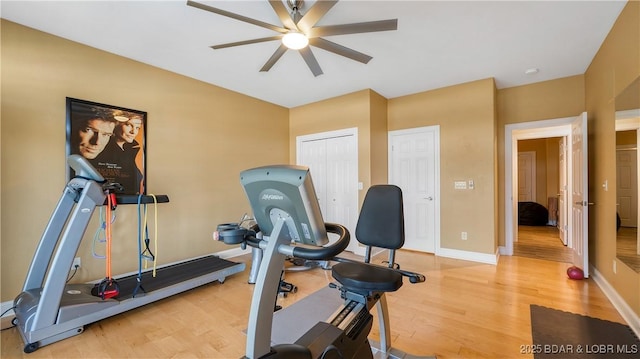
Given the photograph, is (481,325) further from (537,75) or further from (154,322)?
(537,75)

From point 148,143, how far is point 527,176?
8.90m

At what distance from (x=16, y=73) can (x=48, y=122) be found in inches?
18.2

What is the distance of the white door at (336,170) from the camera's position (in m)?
4.43

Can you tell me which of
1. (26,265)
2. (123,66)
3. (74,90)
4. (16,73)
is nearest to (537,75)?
(123,66)

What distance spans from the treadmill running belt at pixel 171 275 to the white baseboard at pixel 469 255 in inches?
124

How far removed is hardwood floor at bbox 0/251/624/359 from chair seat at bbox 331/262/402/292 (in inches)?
27.8

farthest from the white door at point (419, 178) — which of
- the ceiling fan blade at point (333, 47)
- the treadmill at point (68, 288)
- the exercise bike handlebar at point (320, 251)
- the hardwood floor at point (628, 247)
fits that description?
the exercise bike handlebar at point (320, 251)

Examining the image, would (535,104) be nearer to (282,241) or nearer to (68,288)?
(282,241)

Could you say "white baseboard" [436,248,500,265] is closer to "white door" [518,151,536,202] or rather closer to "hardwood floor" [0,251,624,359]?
"hardwood floor" [0,251,624,359]

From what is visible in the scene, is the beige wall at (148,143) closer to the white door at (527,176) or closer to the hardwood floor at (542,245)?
the hardwood floor at (542,245)

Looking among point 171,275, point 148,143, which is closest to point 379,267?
point 171,275

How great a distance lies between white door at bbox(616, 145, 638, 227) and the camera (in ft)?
7.07

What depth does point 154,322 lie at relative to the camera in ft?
7.44

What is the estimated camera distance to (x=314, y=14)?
75.6 inches
